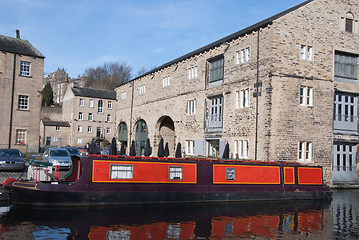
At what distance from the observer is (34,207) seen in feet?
46.3

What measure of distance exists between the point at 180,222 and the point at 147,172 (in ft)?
11.9

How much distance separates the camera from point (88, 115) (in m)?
61.2

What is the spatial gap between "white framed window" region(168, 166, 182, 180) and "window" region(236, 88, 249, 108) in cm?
923

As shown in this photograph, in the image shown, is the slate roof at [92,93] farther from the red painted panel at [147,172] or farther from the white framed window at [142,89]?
the red painted panel at [147,172]

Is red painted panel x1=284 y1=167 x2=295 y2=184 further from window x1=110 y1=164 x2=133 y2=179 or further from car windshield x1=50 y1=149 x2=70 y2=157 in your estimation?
car windshield x1=50 y1=149 x2=70 y2=157

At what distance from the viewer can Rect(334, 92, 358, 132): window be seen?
24344 millimetres

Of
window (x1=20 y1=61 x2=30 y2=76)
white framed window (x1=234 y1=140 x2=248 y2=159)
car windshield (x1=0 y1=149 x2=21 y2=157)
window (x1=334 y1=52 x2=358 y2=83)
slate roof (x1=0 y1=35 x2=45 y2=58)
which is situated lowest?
car windshield (x1=0 y1=149 x2=21 y2=157)

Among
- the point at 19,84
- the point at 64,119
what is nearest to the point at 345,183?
the point at 19,84

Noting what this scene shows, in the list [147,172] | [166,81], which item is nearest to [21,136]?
[166,81]

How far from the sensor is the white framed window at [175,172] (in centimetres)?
1639

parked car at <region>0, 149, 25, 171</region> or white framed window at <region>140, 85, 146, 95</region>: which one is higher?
white framed window at <region>140, 85, 146, 95</region>

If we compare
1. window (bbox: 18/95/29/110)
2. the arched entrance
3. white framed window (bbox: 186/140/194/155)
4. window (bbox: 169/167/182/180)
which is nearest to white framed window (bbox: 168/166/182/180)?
window (bbox: 169/167/182/180)

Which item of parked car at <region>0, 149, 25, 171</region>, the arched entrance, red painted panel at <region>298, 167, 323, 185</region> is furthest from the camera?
the arched entrance

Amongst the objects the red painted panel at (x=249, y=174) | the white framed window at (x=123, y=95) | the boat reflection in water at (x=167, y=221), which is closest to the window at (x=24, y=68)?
the white framed window at (x=123, y=95)
